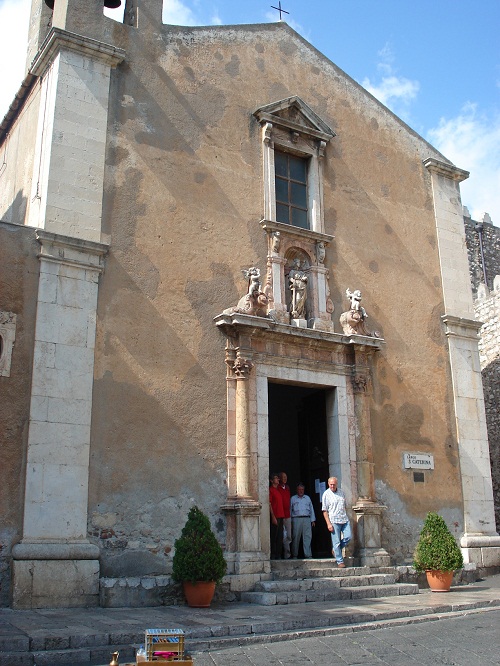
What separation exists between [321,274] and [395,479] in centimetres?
367

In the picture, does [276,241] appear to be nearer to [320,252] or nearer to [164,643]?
[320,252]

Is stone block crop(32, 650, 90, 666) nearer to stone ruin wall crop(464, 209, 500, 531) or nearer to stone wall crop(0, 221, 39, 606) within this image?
stone wall crop(0, 221, 39, 606)

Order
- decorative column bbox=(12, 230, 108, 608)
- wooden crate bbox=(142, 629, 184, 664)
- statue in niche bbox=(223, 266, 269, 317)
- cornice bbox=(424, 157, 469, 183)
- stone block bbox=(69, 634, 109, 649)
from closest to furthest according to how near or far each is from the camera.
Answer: wooden crate bbox=(142, 629, 184, 664) → stone block bbox=(69, 634, 109, 649) → decorative column bbox=(12, 230, 108, 608) → statue in niche bbox=(223, 266, 269, 317) → cornice bbox=(424, 157, 469, 183)

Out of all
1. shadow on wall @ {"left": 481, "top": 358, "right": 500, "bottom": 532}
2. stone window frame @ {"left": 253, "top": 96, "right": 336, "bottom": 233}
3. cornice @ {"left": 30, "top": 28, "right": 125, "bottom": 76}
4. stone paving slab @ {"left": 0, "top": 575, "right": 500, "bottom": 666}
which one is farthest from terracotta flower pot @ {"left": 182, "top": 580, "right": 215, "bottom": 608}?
shadow on wall @ {"left": 481, "top": 358, "right": 500, "bottom": 532}

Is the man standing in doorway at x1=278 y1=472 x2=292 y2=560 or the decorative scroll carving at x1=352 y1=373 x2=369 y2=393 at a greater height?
the decorative scroll carving at x1=352 y1=373 x2=369 y2=393

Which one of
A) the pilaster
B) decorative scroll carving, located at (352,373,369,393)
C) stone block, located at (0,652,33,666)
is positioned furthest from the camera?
decorative scroll carving, located at (352,373,369,393)

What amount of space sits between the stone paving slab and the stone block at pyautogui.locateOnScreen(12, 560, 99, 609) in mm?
196

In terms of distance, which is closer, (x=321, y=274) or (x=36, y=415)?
(x=36, y=415)

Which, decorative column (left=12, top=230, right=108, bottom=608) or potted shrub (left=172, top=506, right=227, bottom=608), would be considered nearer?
decorative column (left=12, top=230, right=108, bottom=608)

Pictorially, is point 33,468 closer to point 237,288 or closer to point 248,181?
point 237,288

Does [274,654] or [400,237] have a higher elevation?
[400,237]

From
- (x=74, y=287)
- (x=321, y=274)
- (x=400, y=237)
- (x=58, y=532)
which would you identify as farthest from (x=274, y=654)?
(x=400, y=237)

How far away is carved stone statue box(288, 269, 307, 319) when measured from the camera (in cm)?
1213

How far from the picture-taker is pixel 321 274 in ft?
41.4
